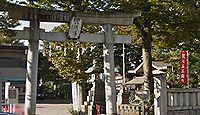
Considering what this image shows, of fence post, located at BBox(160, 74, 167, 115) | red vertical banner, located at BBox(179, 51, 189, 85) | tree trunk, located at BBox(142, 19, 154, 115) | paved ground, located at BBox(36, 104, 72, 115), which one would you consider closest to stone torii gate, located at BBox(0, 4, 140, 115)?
tree trunk, located at BBox(142, 19, 154, 115)

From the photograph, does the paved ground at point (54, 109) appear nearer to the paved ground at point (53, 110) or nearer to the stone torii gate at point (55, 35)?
the paved ground at point (53, 110)

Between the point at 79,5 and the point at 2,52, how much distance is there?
6860 millimetres

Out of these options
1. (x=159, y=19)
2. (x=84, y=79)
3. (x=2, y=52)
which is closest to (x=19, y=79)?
(x=2, y=52)

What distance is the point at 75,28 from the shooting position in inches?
620

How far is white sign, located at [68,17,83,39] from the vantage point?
15701 millimetres

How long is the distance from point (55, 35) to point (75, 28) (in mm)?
898

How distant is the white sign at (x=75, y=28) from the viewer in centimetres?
1570

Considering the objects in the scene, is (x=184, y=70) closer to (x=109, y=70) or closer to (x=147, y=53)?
(x=147, y=53)

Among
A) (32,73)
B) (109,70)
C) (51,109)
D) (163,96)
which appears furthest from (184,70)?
(51,109)

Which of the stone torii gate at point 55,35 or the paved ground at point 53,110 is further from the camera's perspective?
the paved ground at point 53,110

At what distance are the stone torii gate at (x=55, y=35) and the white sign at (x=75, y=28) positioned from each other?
0.59 ft

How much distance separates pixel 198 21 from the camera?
17156mm

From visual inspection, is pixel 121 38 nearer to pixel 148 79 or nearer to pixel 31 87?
pixel 148 79

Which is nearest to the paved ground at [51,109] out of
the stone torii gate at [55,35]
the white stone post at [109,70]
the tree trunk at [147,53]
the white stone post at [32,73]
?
the white stone post at [32,73]
